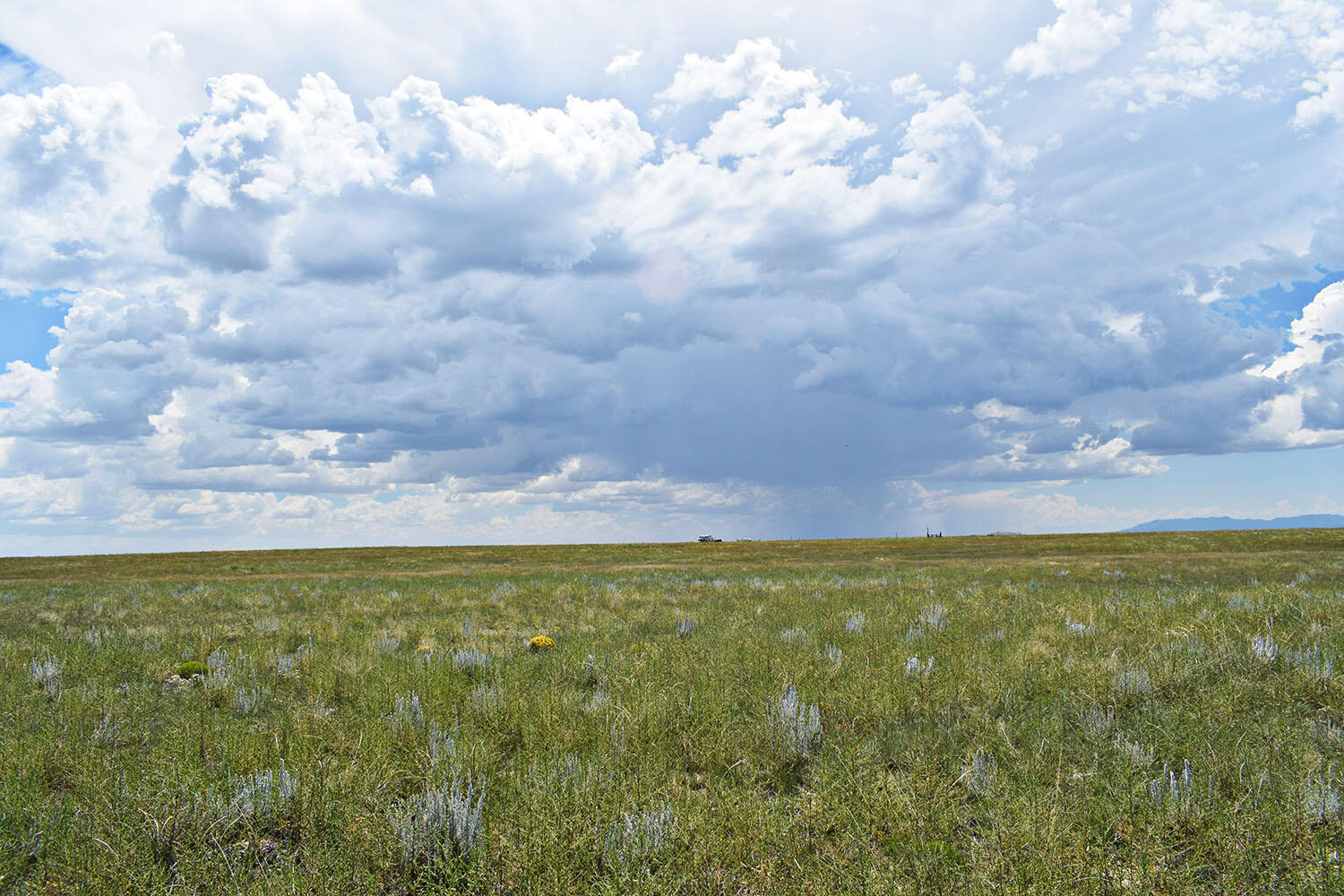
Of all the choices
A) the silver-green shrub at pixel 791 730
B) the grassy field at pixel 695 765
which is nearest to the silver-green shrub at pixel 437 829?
the grassy field at pixel 695 765

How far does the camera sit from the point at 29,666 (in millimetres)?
7004

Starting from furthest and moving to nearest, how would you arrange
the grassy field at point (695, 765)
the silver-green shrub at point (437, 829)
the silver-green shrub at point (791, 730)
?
the silver-green shrub at point (791, 730) < the silver-green shrub at point (437, 829) < the grassy field at point (695, 765)

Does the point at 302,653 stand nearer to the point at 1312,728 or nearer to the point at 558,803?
the point at 558,803

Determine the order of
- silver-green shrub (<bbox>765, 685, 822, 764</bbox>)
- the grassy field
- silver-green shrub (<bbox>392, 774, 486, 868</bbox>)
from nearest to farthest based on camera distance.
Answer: the grassy field, silver-green shrub (<bbox>392, 774, 486, 868</bbox>), silver-green shrub (<bbox>765, 685, 822, 764</bbox>)

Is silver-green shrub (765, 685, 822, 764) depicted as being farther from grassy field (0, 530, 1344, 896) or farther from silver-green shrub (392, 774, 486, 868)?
silver-green shrub (392, 774, 486, 868)

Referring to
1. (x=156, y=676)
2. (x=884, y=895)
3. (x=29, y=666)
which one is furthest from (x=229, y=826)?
(x=29, y=666)

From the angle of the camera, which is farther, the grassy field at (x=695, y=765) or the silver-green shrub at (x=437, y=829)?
the silver-green shrub at (x=437, y=829)

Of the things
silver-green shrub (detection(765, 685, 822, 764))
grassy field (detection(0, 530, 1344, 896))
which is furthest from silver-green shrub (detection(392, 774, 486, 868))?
silver-green shrub (detection(765, 685, 822, 764))

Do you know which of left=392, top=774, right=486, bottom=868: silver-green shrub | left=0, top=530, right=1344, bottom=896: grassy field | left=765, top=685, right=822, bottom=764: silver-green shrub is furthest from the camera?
left=765, top=685, right=822, bottom=764: silver-green shrub

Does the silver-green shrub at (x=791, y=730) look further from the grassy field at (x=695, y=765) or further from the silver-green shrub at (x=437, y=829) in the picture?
the silver-green shrub at (x=437, y=829)

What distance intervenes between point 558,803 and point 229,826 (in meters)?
1.65

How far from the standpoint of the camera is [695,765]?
161 inches

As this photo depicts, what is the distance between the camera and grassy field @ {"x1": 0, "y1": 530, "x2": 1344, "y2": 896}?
2.76 meters

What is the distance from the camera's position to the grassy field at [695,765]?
276 centimetres
